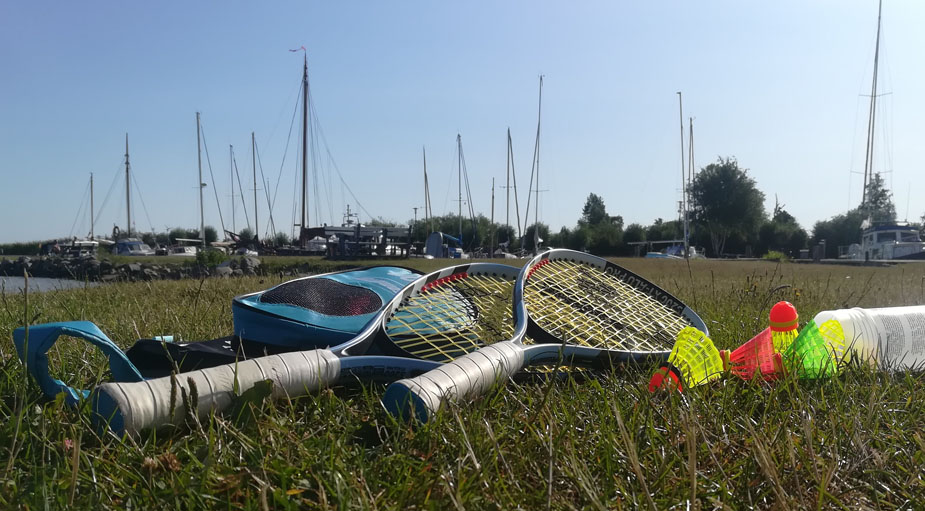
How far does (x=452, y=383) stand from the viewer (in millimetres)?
1672

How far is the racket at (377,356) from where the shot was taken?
4.85 feet

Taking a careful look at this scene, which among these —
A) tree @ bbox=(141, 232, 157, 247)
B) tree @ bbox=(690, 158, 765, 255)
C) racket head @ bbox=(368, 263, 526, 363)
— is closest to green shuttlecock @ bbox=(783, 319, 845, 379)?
racket head @ bbox=(368, 263, 526, 363)

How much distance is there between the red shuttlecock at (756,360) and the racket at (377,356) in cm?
91

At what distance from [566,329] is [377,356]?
93cm

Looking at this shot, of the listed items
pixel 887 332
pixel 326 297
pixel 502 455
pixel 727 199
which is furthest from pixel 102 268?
pixel 727 199

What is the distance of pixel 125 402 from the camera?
Result: 1444mm

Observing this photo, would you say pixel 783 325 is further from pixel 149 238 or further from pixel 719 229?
pixel 149 238

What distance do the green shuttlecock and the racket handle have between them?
3.47 feet

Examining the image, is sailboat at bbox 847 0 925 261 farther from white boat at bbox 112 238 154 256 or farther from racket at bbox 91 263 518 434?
white boat at bbox 112 238 154 256

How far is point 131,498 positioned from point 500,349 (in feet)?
3.62

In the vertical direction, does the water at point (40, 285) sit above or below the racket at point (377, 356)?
below

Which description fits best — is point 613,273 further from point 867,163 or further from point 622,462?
point 867,163

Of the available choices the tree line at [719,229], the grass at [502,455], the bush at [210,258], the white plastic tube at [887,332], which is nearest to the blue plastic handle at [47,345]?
the grass at [502,455]

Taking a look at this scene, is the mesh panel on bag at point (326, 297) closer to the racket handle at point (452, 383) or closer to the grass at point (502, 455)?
the grass at point (502, 455)
